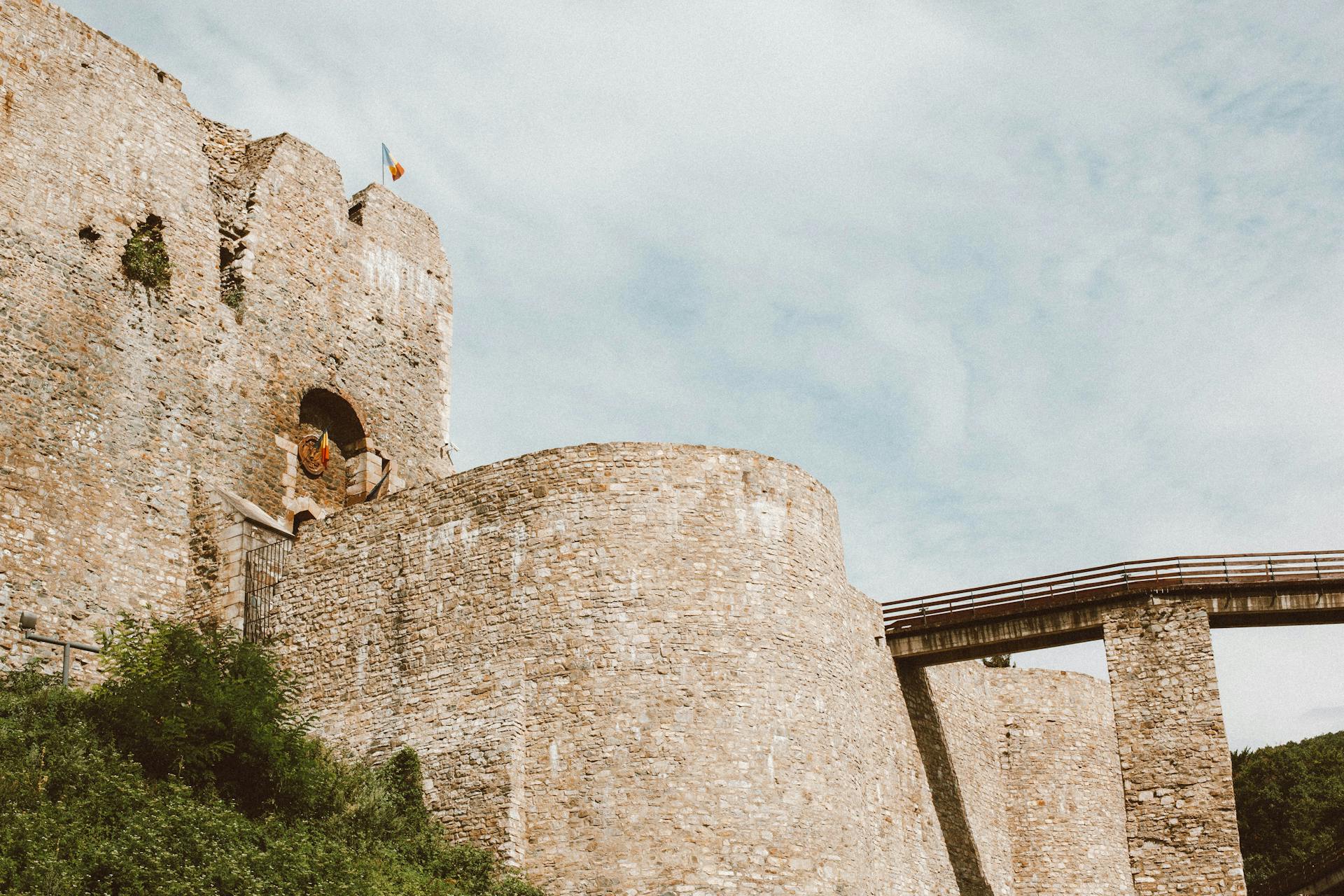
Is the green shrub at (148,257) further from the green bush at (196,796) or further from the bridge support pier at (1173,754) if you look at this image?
the bridge support pier at (1173,754)

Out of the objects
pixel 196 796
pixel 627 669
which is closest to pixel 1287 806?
pixel 627 669

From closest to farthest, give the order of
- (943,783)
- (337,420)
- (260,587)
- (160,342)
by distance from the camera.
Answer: (260,587) → (160,342) → (943,783) → (337,420)

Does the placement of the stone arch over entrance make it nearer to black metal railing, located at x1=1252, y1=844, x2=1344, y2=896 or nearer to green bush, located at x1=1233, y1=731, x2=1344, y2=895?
black metal railing, located at x1=1252, y1=844, x2=1344, y2=896

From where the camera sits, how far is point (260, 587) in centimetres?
2383

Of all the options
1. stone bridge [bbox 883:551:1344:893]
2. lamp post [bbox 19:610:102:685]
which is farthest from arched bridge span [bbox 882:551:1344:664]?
lamp post [bbox 19:610:102:685]

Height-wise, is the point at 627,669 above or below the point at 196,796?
above

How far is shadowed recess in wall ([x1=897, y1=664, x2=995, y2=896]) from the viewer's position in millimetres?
25781

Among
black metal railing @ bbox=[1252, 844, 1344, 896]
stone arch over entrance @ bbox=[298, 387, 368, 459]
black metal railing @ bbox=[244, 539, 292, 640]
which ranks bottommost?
black metal railing @ bbox=[1252, 844, 1344, 896]

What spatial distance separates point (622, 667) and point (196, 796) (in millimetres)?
5830

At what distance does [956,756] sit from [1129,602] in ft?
16.2

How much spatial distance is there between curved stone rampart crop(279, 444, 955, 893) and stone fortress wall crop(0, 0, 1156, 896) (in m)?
0.04

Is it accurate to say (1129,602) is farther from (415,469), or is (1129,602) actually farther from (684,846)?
(415,469)

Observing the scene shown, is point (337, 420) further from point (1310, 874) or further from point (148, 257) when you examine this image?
point (1310, 874)

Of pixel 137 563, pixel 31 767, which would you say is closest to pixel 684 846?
pixel 31 767
